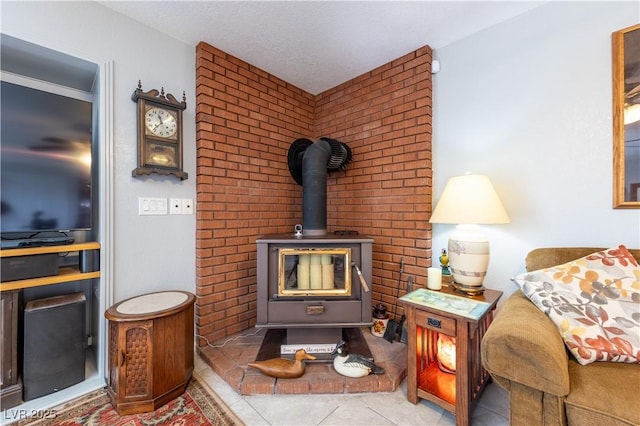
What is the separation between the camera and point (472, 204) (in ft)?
4.95

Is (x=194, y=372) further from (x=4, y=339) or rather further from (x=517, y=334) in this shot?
(x=517, y=334)

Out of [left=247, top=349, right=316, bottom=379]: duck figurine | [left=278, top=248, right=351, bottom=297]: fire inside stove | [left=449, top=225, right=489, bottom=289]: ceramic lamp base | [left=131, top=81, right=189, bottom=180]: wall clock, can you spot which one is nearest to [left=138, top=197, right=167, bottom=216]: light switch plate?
[left=131, top=81, right=189, bottom=180]: wall clock

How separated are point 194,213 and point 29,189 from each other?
0.84m

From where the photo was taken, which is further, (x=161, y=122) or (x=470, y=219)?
(x=161, y=122)

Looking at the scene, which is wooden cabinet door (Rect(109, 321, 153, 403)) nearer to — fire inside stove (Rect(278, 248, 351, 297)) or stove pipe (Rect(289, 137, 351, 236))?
fire inside stove (Rect(278, 248, 351, 297))

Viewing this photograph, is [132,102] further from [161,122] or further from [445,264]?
[445,264]

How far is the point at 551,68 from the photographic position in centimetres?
159

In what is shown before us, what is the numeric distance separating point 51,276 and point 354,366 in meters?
1.78

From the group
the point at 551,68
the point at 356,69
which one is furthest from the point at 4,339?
the point at 551,68

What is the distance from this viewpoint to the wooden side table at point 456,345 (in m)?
1.25

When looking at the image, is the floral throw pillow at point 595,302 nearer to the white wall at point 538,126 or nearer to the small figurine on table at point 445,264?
the white wall at point 538,126

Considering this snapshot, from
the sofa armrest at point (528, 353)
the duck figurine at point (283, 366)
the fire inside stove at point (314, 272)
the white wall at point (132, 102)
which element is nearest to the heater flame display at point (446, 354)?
the sofa armrest at point (528, 353)

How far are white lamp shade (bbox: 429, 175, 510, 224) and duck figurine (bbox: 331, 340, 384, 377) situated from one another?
971mm

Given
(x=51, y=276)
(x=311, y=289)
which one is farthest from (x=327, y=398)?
(x=51, y=276)
